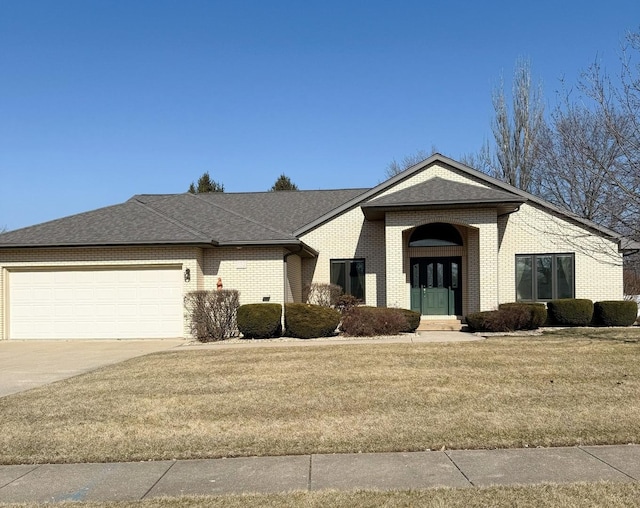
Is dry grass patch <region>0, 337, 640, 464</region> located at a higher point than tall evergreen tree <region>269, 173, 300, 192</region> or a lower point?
lower

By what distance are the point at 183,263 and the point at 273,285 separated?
2998 millimetres

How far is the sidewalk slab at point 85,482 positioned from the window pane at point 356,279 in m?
15.6

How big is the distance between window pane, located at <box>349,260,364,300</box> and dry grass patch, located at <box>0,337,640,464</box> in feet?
30.4

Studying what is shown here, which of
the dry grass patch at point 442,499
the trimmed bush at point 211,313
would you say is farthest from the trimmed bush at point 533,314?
the dry grass patch at point 442,499

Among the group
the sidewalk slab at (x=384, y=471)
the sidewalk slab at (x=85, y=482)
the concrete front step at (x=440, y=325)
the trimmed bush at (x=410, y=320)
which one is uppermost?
the trimmed bush at (x=410, y=320)

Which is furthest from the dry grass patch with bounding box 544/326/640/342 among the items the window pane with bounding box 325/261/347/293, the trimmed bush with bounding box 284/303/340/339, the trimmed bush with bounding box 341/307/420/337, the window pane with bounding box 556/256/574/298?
the window pane with bounding box 325/261/347/293

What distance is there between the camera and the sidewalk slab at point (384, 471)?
5137 mm

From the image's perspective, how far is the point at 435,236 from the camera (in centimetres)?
2055

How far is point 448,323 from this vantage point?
19.3 m

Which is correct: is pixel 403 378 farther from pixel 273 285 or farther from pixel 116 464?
pixel 273 285

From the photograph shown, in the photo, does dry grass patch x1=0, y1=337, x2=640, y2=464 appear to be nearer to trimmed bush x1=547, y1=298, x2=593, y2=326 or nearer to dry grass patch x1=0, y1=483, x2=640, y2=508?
dry grass patch x1=0, y1=483, x2=640, y2=508

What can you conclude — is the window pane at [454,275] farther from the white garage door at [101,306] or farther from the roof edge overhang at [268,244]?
the white garage door at [101,306]

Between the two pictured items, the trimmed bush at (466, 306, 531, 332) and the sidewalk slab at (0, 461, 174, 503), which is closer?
the sidewalk slab at (0, 461, 174, 503)

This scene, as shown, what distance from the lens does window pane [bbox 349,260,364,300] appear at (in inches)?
839
